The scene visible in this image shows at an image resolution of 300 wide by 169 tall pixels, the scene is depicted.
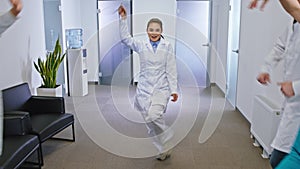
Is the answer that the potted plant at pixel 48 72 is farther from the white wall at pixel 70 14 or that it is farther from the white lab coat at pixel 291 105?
the white lab coat at pixel 291 105

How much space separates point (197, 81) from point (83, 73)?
260 centimetres

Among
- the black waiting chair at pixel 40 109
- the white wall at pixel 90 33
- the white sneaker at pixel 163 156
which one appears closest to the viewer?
the black waiting chair at pixel 40 109

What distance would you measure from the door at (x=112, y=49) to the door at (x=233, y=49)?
2380 millimetres

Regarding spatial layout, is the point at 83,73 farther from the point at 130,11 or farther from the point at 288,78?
the point at 288,78

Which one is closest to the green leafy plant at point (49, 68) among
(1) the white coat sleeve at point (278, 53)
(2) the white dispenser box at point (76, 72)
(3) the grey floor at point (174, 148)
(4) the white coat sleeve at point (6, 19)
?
(3) the grey floor at point (174, 148)

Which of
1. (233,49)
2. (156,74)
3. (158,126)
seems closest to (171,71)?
(156,74)

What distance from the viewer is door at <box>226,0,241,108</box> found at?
5.03 m

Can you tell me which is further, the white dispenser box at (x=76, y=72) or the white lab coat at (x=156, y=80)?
the white dispenser box at (x=76, y=72)

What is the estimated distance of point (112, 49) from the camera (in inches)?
280

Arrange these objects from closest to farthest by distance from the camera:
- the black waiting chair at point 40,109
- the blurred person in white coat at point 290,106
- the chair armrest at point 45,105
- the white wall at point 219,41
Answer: the blurred person in white coat at point 290,106 < the black waiting chair at point 40,109 < the chair armrest at point 45,105 < the white wall at point 219,41

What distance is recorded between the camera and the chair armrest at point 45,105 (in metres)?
3.52

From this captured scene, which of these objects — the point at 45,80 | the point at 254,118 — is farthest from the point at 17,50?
the point at 254,118

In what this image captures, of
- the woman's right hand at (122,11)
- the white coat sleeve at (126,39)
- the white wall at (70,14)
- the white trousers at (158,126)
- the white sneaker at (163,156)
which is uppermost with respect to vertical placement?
the white wall at (70,14)

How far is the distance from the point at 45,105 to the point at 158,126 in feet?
4.44
